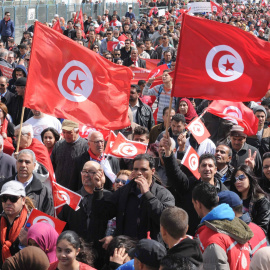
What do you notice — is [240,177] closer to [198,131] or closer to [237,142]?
[237,142]

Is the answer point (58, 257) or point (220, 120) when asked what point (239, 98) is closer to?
point (220, 120)

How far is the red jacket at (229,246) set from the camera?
4.79m

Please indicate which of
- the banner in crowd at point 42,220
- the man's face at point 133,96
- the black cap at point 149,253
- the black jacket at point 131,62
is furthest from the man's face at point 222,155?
the black jacket at point 131,62

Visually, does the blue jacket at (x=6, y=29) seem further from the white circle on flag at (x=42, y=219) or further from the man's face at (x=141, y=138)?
the white circle on flag at (x=42, y=219)

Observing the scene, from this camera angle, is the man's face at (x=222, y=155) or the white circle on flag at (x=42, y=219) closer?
the white circle on flag at (x=42, y=219)

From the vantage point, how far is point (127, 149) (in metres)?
7.92

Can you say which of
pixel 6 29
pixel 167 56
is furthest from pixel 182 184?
pixel 6 29

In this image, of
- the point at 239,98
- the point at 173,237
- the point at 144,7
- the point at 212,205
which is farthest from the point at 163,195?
the point at 144,7

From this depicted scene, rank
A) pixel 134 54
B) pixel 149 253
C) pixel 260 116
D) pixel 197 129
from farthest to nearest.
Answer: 1. pixel 134 54
2. pixel 260 116
3. pixel 197 129
4. pixel 149 253

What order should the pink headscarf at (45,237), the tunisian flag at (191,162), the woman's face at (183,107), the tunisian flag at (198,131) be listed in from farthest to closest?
the woman's face at (183,107) < the tunisian flag at (198,131) < the tunisian flag at (191,162) < the pink headscarf at (45,237)

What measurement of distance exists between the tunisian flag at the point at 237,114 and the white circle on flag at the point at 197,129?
0.74 metres

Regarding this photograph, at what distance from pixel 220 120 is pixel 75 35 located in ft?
34.0

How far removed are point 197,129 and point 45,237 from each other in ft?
11.9

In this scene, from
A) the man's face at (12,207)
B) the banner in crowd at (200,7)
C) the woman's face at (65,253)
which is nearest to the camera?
the woman's face at (65,253)
